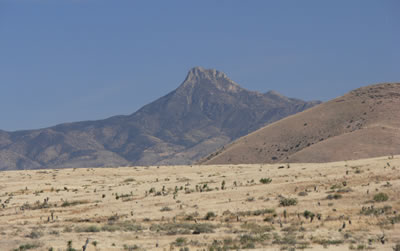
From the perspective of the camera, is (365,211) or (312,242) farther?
(365,211)

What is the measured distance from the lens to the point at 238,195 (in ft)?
150

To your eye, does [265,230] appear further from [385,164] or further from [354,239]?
[385,164]

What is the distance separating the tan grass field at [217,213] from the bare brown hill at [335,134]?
187 feet

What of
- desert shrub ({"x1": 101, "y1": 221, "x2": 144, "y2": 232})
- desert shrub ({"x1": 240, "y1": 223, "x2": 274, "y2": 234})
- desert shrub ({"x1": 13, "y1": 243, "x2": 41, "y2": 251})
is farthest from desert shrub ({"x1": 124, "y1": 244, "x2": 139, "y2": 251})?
desert shrub ({"x1": 240, "y1": 223, "x2": 274, "y2": 234})

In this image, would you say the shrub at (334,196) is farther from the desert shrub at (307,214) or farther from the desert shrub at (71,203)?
the desert shrub at (71,203)

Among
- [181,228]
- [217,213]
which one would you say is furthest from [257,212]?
[181,228]

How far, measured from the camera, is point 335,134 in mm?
A: 136750

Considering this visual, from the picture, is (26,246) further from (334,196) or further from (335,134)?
(335,134)

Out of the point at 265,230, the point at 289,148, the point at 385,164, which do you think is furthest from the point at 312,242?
the point at 289,148

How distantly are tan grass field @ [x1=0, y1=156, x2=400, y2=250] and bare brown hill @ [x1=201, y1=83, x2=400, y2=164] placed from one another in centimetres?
5693

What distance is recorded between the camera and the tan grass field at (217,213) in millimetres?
28953

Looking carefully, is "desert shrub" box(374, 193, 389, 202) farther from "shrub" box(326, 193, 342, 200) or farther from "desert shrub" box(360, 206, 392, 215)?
"shrub" box(326, 193, 342, 200)

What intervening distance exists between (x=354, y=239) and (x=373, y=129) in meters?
99.6

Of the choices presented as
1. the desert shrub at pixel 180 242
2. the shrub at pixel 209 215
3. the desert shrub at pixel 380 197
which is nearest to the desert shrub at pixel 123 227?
the shrub at pixel 209 215
